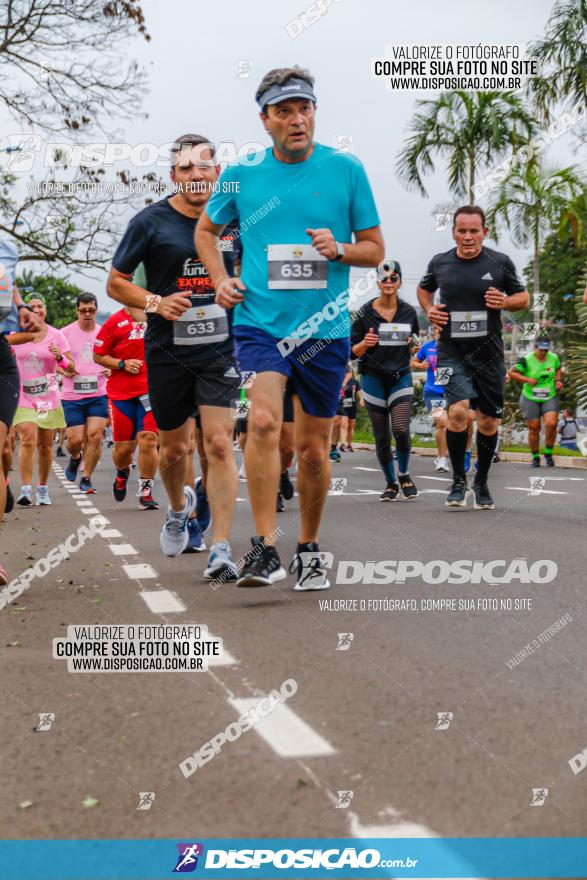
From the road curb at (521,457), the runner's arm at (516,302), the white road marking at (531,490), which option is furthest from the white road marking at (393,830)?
the road curb at (521,457)

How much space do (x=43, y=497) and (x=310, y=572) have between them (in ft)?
25.8

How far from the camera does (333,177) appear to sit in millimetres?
6086

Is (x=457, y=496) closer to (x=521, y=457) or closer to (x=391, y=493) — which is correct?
(x=391, y=493)

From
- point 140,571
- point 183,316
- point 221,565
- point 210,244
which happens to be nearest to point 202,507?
point 140,571

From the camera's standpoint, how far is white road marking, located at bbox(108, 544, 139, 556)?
323 inches

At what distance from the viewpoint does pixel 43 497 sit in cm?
1360

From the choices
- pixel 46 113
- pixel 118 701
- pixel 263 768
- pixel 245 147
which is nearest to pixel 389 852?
pixel 263 768

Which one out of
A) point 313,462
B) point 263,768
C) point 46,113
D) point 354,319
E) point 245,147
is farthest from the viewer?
point 46,113

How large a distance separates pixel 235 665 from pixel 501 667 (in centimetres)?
88

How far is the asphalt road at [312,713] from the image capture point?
2863 mm

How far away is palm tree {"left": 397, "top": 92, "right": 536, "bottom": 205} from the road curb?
5509 millimetres

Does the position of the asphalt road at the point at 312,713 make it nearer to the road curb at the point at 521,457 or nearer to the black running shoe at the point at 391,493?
the black running shoe at the point at 391,493

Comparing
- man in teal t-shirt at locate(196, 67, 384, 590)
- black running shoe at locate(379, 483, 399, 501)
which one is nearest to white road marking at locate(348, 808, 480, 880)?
man in teal t-shirt at locate(196, 67, 384, 590)

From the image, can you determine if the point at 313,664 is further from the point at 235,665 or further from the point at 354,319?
the point at 354,319
